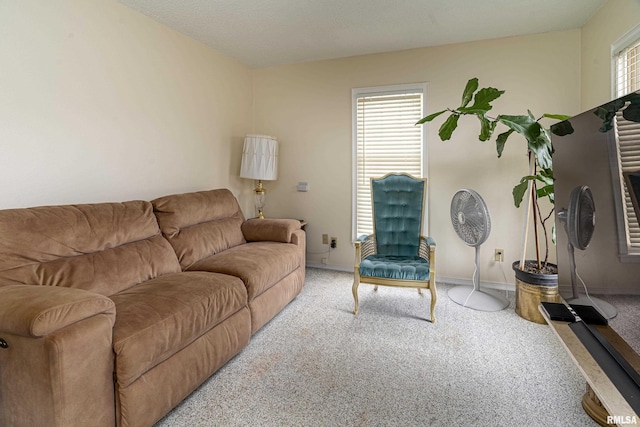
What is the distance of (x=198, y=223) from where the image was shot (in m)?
2.95

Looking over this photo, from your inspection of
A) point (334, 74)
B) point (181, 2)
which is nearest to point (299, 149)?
point (334, 74)

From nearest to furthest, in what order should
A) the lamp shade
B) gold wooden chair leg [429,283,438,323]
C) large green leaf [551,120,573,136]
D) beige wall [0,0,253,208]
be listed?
large green leaf [551,120,573,136] → beige wall [0,0,253,208] → gold wooden chair leg [429,283,438,323] → the lamp shade

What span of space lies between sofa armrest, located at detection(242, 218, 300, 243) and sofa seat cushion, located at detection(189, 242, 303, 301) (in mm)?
123

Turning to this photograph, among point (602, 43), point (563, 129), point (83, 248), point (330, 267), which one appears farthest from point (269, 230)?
point (602, 43)

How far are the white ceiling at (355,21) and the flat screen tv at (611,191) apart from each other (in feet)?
6.01

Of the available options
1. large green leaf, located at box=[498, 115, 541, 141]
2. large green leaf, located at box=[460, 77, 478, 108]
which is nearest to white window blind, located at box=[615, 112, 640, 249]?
large green leaf, located at box=[498, 115, 541, 141]

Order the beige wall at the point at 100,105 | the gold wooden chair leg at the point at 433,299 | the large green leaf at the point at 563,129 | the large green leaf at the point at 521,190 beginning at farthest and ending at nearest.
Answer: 1. the large green leaf at the point at 521,190
2. the gold wooden chair leg at the point at 433,299
3. the beige wall at the point at 100,105
4. the large green leaf at the point at 563,129

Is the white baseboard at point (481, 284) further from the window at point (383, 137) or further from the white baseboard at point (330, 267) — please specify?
the white baseboard at point (330, 267)

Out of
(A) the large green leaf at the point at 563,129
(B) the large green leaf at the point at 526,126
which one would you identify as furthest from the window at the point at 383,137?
(A) the large green leaf at the point at 563,129

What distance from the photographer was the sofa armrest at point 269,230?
129 inches

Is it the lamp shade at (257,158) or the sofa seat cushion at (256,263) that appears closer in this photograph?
the sofa seat cushion at (256,263)

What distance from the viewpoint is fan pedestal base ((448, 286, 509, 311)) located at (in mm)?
2988

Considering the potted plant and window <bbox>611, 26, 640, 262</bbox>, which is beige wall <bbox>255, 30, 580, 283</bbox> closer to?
the potted plant

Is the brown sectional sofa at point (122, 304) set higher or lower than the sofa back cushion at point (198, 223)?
lower
